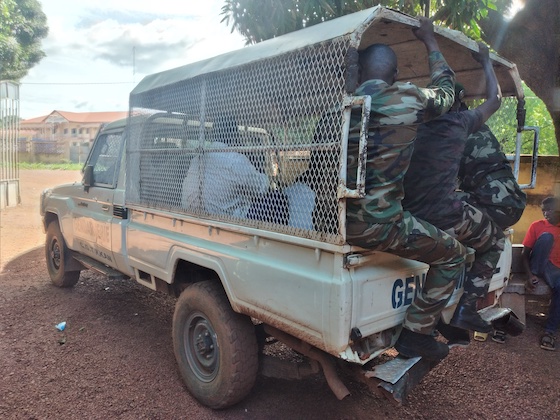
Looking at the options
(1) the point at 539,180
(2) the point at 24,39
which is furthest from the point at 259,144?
(2) the point at 24,39

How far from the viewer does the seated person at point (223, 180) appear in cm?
252

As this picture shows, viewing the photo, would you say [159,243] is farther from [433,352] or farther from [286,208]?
[433,352]

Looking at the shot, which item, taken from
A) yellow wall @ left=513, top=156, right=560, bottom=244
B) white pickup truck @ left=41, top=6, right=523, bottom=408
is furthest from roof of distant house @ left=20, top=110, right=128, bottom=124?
white pickup truck @ left=41, top=6, right=523, bottom=408

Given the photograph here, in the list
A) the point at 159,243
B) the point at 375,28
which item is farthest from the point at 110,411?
the point at 375,28

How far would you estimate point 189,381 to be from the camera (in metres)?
2.89

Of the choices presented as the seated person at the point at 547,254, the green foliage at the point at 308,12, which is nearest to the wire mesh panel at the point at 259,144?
the green foliage at the point at 308,12

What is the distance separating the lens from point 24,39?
60.7ft

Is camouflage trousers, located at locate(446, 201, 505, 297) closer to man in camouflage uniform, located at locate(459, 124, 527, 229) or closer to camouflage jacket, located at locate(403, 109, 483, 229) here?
camouflage jacket, located at locate(403, 109, 483, 229)

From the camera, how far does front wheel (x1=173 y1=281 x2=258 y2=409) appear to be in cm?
257

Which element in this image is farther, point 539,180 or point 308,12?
point 539,180

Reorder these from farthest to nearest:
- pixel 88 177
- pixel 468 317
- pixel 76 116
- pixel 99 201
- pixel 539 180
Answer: pixel 76 116 < pixel 539 180 < pixel 88 177 < pixel 99 201 < pixel 468 317

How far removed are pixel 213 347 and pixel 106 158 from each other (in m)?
2.36

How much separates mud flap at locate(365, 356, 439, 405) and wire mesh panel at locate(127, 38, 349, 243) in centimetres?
73

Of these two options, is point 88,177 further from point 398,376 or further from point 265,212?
point 398,376
